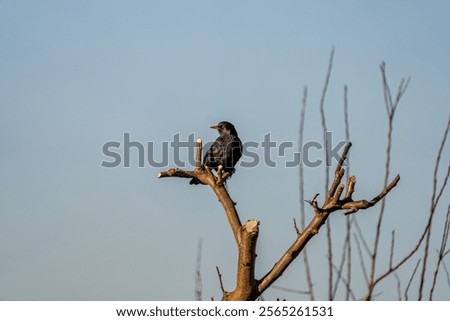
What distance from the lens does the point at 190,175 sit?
653 centimetres

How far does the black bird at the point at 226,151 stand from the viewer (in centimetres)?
1100

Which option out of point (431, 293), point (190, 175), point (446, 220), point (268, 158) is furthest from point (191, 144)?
point (431, 293)

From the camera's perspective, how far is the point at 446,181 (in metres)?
4.61

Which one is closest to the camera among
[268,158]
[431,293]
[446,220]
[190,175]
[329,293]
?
[431,293]

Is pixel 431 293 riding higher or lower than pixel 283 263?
lower

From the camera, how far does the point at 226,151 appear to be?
11062mm

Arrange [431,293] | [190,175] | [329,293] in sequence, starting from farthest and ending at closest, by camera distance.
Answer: [190,175] < [329,293] < [431,293]

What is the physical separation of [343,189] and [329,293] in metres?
0.91

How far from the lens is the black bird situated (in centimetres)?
1100
